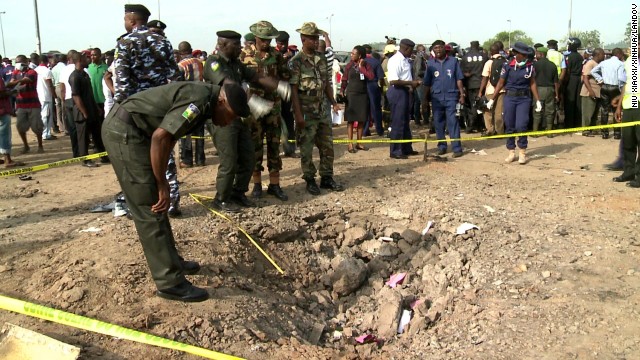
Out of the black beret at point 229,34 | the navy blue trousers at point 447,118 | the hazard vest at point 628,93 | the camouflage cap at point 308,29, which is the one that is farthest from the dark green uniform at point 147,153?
the navy blue trousers at point 447,118

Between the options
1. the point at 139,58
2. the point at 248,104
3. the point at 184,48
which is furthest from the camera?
the point at 184,48

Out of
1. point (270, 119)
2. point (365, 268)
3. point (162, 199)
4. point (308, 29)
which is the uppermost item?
point (308, 29)

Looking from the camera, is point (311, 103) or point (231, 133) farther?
point (311, 103)

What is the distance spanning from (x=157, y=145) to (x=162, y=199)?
0.43 meters

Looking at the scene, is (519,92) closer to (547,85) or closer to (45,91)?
(547,85)

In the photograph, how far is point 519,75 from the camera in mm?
8562

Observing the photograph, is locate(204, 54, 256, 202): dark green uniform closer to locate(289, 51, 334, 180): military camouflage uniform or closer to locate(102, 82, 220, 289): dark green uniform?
locate(289, 51, 334, 180): military camouflage uniform

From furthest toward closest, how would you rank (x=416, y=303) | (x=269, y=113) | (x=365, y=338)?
1. (x=269, y=113)
2. (x=416, y=303)
3. (x=365, y=338)

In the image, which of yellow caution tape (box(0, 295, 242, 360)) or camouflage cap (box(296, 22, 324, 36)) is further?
camouflage cap (box(296, 22, 324, 36))

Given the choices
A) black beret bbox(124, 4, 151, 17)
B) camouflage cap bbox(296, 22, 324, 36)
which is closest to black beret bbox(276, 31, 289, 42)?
Result: camouflage cap bbox(296, 22, 324, 36)

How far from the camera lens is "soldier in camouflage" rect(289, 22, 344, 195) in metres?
6.69

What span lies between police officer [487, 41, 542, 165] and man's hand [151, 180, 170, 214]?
252 inches

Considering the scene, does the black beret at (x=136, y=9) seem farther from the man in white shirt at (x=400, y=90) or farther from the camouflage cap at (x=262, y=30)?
the man in white shirt at (x=400, y=90)

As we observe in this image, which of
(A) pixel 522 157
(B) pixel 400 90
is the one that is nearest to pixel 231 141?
(B) pixel 400 90
